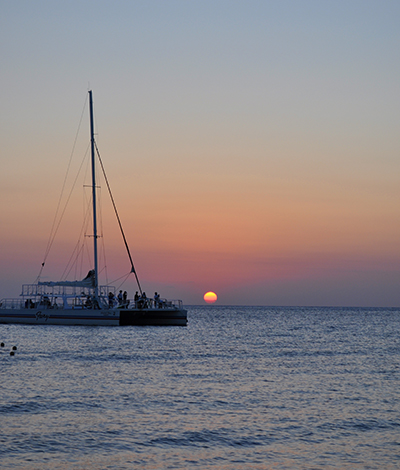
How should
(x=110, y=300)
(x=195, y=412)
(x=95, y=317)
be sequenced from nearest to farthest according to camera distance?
(x=195, y=412) < (x=95, y=317) < (x=110, y=300)

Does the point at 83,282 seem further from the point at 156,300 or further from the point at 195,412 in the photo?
the point at 195,412

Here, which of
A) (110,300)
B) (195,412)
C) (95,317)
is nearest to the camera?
(195,412)

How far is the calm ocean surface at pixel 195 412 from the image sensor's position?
52.3 ft

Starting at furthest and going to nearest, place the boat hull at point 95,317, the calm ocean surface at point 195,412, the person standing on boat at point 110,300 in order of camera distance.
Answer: the person standing on boat at point 110,300, the boat hull at point 95,317, the calm ocean surface at point 195,412

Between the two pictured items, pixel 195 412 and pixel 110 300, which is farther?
pixel 110 300

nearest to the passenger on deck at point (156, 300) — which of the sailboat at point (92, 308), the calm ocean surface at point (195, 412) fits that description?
the sailboat at point (92, 308)

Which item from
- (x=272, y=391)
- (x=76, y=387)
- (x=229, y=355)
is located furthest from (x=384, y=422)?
(x=229, y=355)

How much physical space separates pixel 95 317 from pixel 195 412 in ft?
134

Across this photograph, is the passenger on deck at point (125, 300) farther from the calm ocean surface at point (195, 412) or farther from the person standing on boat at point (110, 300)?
the calm ocean surface at point (195, 412)

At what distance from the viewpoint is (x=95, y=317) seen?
60.6 meters

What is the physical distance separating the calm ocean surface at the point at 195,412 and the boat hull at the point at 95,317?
67.8 feet

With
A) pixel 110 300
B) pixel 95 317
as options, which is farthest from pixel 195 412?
pixel 110 300

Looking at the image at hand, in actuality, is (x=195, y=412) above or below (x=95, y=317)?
below

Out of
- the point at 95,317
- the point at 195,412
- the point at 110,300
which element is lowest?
the point at 195,412
